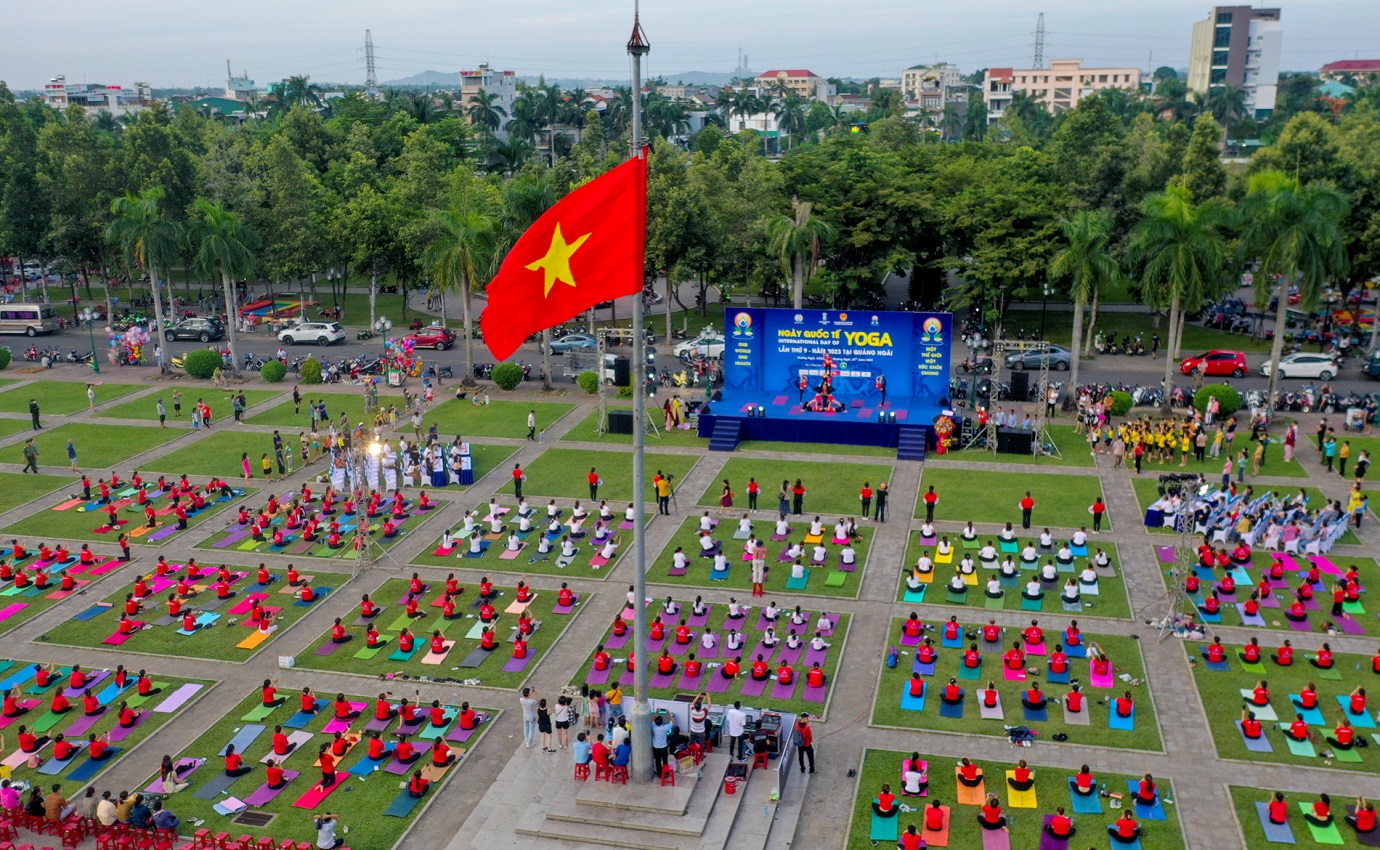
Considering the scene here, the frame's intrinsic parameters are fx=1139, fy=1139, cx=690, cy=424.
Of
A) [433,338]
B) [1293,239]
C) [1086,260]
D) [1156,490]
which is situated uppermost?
[1293,239]

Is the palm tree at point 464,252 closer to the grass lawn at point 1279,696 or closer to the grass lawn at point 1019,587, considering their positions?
the grass lawn at point 1019,587

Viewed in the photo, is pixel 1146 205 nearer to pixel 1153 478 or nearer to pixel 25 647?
pixel 1153 478

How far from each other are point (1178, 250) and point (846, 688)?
27.4 meters

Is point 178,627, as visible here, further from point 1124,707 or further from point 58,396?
point 58,396

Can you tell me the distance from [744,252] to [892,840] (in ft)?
156

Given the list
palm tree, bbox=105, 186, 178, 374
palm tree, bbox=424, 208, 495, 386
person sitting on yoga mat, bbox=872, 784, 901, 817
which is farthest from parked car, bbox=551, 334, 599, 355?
person sitting on yoga mat, bbox=872, 784, 901, 817

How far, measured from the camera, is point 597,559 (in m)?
34.7

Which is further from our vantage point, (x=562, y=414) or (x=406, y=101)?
(x=406, y=101)

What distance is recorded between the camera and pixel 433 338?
65.0 metres

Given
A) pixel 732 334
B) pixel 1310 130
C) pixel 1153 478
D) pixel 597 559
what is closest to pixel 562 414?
pixel 732 334

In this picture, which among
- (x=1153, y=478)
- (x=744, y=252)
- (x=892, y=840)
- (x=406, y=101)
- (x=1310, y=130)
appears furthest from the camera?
(x=406, y=101)

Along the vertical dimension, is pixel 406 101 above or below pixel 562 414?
above

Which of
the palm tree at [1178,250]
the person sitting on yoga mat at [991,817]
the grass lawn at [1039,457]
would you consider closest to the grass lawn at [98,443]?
the grass lawn at [1039,457]

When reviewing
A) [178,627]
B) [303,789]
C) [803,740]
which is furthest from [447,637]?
[803,740]
